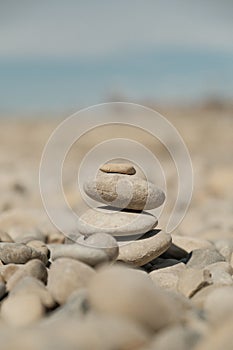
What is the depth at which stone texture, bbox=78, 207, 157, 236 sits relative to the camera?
340 centimetres

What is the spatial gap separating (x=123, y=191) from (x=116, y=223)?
0.65 feet

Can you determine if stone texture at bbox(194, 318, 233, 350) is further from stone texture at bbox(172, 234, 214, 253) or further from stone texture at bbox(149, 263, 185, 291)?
stone texture at bbox(172, 234, 214, 253)

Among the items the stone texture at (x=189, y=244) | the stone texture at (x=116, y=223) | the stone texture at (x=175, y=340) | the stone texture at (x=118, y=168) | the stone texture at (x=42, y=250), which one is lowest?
the stone texture at (x=42, y=250)

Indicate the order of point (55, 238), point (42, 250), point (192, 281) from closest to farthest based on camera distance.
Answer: point (192, 281) → point (42, 250) → point (55, 238)

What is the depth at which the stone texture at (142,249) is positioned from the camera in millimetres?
3375

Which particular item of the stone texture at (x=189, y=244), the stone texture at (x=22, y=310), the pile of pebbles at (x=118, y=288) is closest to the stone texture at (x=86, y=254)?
the pile of pebbles at (x=118, y=288)

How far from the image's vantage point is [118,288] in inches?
84.4

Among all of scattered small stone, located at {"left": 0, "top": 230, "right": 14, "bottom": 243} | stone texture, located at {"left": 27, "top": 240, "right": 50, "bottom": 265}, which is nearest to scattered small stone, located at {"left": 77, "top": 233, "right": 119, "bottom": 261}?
stone texture, located at {"left": 27, "top": 240, "right": 50, "bottom": 265}

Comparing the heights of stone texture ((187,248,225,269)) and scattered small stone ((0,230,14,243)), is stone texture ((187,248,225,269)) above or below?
above

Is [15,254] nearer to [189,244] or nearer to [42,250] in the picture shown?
[42,250]

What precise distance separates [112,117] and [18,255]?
17444mm

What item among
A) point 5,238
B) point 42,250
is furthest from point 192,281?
point 5,238

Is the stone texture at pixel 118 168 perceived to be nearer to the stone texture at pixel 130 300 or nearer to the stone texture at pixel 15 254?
the stone texture at pixel 15 254

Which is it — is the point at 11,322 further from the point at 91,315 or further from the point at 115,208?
the point at 115,208
